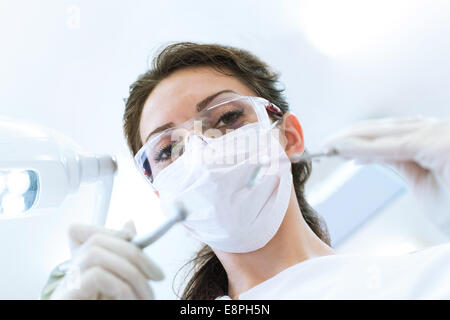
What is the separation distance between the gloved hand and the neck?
0.25 meters

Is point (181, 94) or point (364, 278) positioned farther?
point (181, 94)

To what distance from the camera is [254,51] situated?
1.27 meters

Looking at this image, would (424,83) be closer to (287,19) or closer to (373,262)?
(287,19)

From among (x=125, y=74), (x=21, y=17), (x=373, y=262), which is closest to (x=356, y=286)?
(x=373, y=262)

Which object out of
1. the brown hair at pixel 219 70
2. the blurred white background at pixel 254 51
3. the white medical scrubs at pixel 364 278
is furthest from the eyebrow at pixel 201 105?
the white medical scrubs at pixel 364 278

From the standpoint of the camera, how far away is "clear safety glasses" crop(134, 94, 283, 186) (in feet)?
2.60

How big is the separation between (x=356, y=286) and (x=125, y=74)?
853mm

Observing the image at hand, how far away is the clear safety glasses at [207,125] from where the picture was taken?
0.79 metres

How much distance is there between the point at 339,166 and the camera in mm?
1173

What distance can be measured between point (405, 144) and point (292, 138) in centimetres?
Answer: 28

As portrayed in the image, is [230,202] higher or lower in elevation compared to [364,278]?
higher

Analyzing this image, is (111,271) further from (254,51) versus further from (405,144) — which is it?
(254,51)

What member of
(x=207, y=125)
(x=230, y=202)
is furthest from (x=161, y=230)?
(x=207, y=125)

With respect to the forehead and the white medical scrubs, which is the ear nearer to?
the forehead
